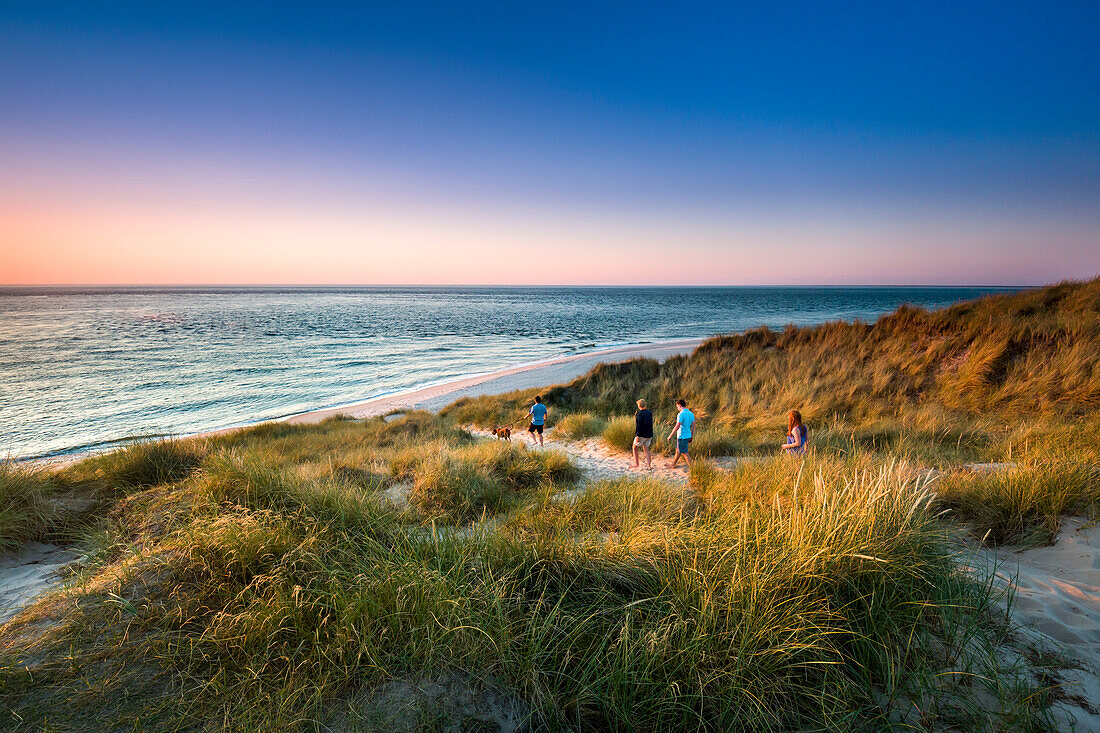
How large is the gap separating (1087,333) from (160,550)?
19.3 metres

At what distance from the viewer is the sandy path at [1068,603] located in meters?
2.49

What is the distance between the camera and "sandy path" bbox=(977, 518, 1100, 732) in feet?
8.17

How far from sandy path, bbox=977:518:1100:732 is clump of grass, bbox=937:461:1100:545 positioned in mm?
150

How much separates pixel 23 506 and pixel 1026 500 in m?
10.9

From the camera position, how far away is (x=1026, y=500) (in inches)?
178

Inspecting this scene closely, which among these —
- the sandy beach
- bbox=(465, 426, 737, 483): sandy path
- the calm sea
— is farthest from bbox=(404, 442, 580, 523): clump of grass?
the sandy beach

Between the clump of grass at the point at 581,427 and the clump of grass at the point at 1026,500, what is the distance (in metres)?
8.67

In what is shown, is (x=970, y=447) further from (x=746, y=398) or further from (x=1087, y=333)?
(x=1087, y=333)

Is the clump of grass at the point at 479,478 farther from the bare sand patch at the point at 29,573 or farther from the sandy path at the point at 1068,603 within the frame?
the sandy path at the point at 1068,603

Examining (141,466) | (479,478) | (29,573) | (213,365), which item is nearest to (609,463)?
(479,478)

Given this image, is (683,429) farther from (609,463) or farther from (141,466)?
(141,466)

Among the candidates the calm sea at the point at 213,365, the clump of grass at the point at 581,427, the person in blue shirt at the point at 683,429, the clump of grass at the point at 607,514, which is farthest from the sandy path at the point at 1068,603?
the calm sea at the point at 213,365

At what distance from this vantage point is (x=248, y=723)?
6.82 ft

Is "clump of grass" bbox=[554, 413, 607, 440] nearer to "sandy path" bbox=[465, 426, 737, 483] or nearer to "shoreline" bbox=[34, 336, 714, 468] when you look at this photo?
"sandy path" bbox=[465, 426, 737, 483]
